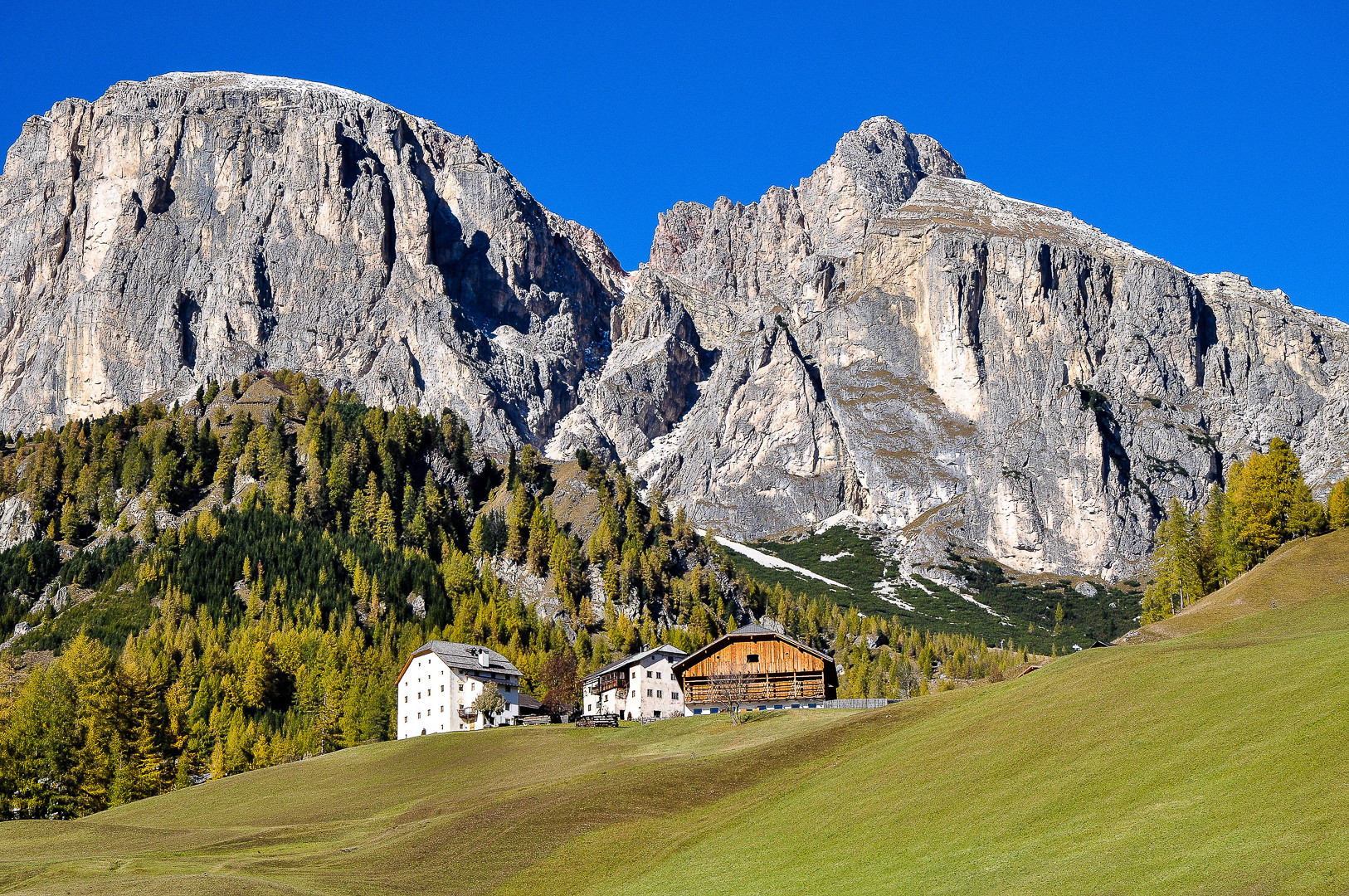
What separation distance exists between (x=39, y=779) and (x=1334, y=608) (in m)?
90.8

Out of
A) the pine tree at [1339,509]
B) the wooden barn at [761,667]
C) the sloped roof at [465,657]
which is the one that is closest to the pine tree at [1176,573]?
the pine tree at [1339,509]

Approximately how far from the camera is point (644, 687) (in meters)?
126

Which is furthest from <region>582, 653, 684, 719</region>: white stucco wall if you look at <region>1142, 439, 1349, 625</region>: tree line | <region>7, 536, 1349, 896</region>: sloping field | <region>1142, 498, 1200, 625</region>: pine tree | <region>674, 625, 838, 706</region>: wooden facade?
<region>1142, 439, 1349, 625</region>: tree line

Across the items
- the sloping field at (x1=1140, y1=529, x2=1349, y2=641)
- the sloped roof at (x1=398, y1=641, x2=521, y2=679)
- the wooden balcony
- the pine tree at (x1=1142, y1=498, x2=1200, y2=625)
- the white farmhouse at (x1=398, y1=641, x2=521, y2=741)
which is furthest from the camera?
the sloped roof at (x1=398, y1=641, x2=521, y2=679)

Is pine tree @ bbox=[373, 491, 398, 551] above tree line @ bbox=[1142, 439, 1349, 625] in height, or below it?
above

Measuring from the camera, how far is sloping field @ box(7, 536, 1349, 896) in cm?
3478

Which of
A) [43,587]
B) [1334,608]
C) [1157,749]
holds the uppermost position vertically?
[43,587]

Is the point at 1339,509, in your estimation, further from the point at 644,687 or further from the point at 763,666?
the point at 644,687

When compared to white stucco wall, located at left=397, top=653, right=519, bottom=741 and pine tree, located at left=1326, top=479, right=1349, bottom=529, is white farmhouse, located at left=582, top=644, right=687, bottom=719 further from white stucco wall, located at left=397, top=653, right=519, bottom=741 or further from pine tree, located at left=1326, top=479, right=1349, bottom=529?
pine tree, located at left=1326, top=479, right=1349, bottom=529

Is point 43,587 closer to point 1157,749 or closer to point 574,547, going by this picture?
point 574,547

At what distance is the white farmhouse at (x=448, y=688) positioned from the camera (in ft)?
404

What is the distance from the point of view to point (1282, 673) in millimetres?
47844

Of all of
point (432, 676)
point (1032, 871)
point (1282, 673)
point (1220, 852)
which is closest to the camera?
point (1220, 852)

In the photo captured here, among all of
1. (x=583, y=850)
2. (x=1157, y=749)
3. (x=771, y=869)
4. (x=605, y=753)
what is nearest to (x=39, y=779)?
(x=605, y=753)
